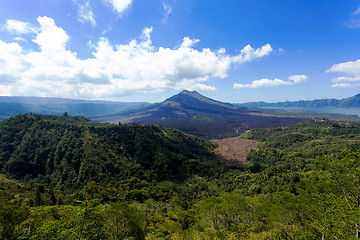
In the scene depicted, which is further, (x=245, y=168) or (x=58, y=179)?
(x=245, y=168)

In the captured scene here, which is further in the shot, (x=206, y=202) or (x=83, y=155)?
(x=83, y=155)

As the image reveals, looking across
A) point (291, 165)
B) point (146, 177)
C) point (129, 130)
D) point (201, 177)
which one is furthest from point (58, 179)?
point (291, 165)

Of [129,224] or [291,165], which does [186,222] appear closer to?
[129,224]

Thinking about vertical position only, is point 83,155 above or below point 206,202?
below

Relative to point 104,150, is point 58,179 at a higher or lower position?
lower

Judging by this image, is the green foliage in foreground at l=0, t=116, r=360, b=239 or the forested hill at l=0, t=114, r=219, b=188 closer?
the green foliage in foreground at l=0, t=116, r=360, b=239
